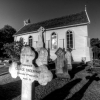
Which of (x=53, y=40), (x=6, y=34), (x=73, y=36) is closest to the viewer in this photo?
(x=73, y=36)

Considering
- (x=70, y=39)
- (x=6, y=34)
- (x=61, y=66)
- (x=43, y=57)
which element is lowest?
(x=61, y=66)

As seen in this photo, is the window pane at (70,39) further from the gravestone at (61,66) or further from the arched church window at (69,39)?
the gravestone at (61,66)

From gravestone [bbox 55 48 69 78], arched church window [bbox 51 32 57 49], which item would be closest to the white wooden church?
arched church window [bbox 51 32 57 49]

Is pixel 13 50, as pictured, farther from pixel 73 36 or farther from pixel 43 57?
pixel 43 57

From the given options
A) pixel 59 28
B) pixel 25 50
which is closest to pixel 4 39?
pixel 59 28

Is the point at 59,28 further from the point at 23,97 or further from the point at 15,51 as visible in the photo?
the point at 23,97

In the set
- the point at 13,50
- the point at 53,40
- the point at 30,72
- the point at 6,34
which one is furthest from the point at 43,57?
the point at 6,34

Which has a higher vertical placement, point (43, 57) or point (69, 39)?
point (69, 39)

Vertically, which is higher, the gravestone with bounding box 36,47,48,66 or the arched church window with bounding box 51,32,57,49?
the arched church window with bounding box 51,32,57,49

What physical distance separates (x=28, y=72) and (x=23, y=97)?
2.69 ft

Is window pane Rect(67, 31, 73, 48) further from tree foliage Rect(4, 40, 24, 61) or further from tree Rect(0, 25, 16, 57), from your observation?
tree Rect(0, 25, 16, 57)

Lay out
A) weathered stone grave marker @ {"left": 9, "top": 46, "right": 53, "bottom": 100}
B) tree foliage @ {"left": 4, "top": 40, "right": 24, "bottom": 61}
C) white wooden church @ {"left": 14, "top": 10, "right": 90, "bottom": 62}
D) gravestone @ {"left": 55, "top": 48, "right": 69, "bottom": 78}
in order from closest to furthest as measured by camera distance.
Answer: weathered stone grave marker @ {"left": 9, "top": 46, "right": 53, "bottom": 100} → gravestone @ {"left": 55, "top": 48, "right": 69, "bottom": 78} → tree foliage @ {"left": 4, "top": 40, "right": 24, "bottom": 61} → white wooden church @ {"left": 14, "top": 10, "right": 90, "bottom": 62}

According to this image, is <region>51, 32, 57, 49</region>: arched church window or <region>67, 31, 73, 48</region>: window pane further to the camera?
<region>51, 32, 57, 49</region>: arched church window

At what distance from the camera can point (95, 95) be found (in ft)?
12.5
